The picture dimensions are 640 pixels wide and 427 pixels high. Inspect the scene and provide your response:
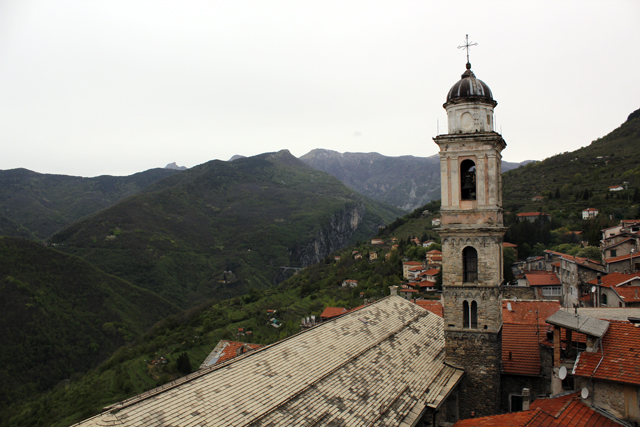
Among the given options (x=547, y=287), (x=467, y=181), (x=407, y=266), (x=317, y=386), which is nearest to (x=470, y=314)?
(x=467, y=181)

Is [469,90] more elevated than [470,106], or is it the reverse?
[469,90]

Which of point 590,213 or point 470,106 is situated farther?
point 590,213

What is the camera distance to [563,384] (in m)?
13.3

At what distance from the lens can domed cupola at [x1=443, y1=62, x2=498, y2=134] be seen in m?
16.3

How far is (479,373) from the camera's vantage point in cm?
1638

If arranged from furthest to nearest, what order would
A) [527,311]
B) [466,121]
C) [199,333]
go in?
[199,333], [527,311], [466,121]

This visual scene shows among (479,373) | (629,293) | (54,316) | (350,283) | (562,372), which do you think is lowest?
(54,316)

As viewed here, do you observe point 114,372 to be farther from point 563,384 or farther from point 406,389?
point 563,384

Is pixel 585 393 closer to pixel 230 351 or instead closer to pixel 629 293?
pixel 629 293

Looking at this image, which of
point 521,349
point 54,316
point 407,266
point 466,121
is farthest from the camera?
point 407,266

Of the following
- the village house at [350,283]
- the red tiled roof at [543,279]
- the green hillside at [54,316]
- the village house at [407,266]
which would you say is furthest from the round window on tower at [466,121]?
the green hillside at [54,316]

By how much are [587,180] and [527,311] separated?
8457 cm

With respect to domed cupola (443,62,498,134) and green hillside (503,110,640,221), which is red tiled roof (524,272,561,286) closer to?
green hillside (503,110,640,221)

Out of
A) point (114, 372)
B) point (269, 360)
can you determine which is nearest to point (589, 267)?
point (269, 360)
